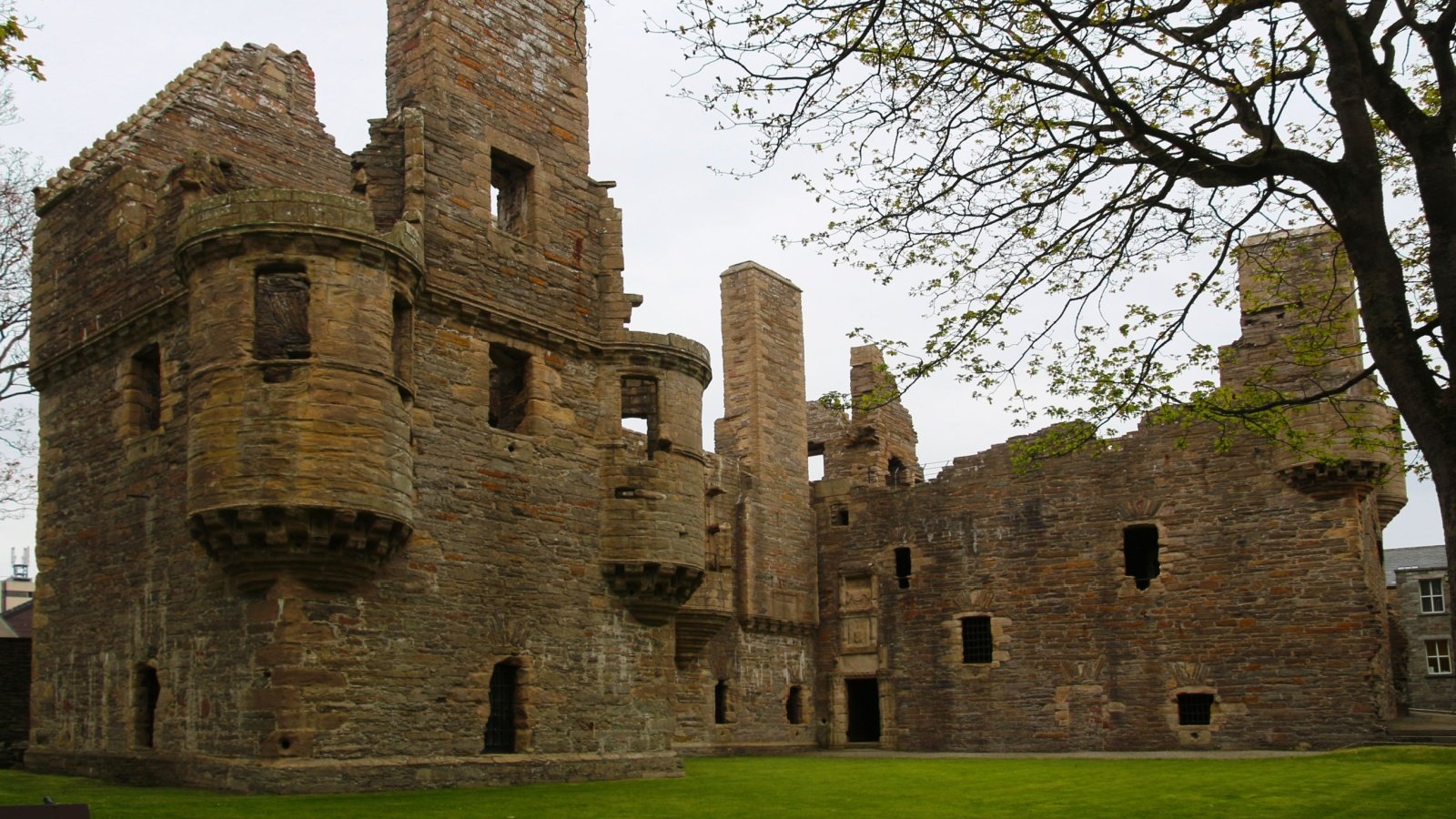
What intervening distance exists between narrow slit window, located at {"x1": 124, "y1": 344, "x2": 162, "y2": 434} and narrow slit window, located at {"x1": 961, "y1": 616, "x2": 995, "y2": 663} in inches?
679

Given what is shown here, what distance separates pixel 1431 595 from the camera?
45.4 meters

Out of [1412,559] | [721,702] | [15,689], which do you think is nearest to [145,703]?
[15,689]

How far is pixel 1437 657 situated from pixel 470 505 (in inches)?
1560

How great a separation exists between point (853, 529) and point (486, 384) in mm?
14969

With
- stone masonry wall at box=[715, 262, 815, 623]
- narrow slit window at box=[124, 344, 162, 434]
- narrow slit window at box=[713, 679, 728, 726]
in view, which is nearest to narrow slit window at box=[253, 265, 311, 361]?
narrow slit window at box=[124, 344, 162, 434]

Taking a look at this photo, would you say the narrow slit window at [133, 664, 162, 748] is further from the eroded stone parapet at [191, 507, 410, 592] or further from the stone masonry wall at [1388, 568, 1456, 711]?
the stone masonry wall at [1388, 568, 1456, 711]

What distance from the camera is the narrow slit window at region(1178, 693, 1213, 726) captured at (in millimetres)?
25266

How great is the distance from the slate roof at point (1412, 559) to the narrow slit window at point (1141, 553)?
23.7 m

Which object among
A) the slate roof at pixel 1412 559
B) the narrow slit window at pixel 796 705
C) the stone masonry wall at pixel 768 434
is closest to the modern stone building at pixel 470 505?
the stone masonry wall at pixel 768 434

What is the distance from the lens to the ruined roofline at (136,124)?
18719 millimetres

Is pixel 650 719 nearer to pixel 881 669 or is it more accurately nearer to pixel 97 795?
pixel 97 795

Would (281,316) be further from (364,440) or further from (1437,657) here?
(1437,657)

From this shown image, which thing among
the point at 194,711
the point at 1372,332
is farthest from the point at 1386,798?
the point at 194,711

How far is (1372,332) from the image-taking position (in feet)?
31.2
